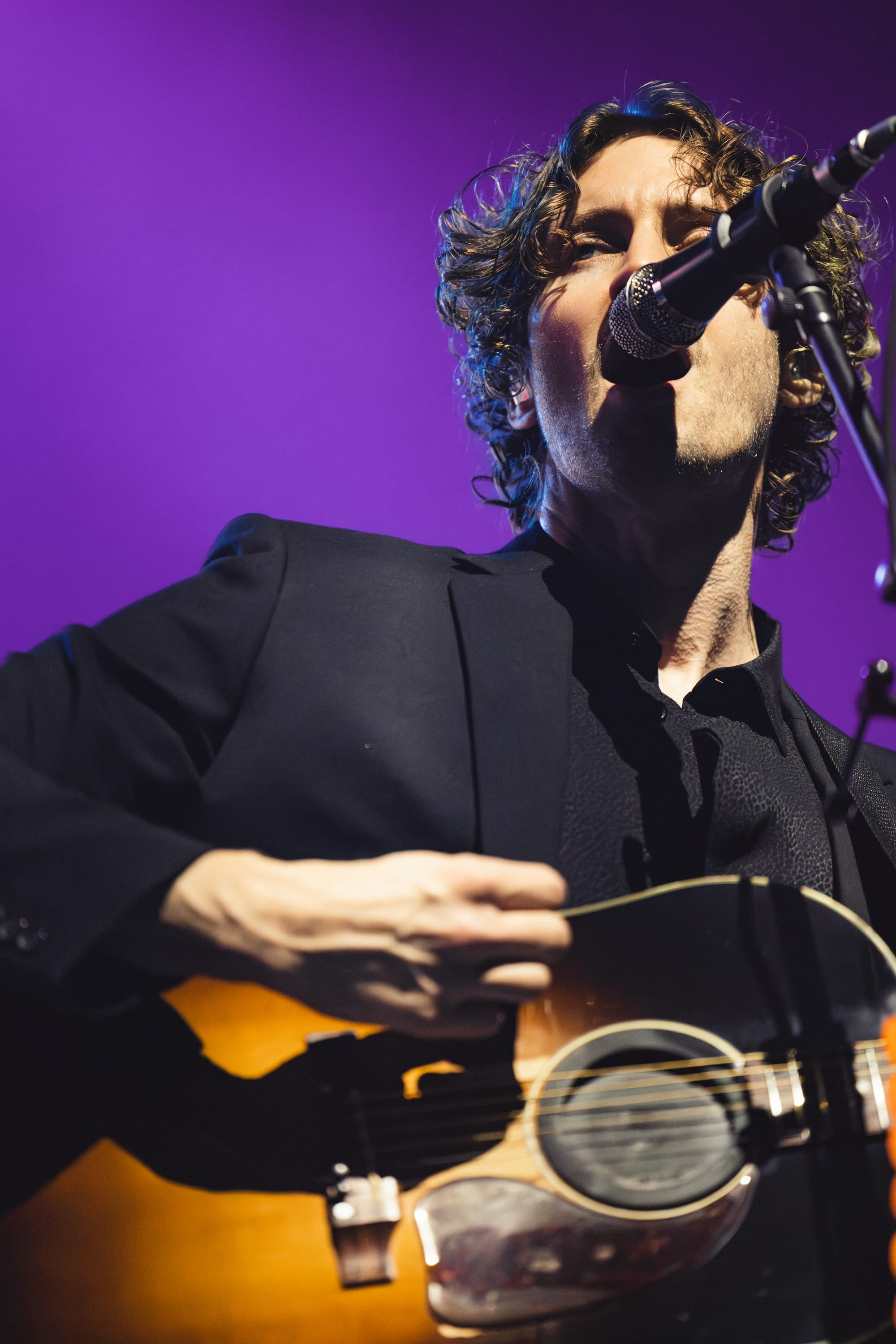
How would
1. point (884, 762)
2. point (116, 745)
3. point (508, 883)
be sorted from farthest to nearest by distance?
point (884, 762) < point (116, 745) < point (508, 883)

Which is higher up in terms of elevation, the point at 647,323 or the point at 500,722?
the point at 647,323

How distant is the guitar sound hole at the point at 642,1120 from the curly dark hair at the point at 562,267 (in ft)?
5.20

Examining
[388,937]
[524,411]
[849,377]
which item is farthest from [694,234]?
[388,937]

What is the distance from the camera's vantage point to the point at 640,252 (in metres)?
2.06

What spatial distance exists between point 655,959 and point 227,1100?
54cm

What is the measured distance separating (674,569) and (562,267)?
77 centimetres

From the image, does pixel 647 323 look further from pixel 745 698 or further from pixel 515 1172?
pixel 515 1172

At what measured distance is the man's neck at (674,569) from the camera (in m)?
2.10

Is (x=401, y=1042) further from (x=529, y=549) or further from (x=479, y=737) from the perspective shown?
(x=529, y=549)

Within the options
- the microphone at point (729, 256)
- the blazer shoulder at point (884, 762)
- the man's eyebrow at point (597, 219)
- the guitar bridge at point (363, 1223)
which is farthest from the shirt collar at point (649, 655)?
the guitar bridge at point (363, 1223)

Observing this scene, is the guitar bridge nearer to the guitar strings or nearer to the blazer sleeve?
the guitar strings

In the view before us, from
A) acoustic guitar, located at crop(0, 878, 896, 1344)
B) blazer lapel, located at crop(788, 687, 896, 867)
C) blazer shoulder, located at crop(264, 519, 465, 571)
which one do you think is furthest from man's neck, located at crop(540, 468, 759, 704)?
acoustic guitar, located at crop(0, 878, 896, 1344)

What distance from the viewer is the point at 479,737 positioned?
1540mm

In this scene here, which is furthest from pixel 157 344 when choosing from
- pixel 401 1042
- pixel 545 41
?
pixel 401 1042
